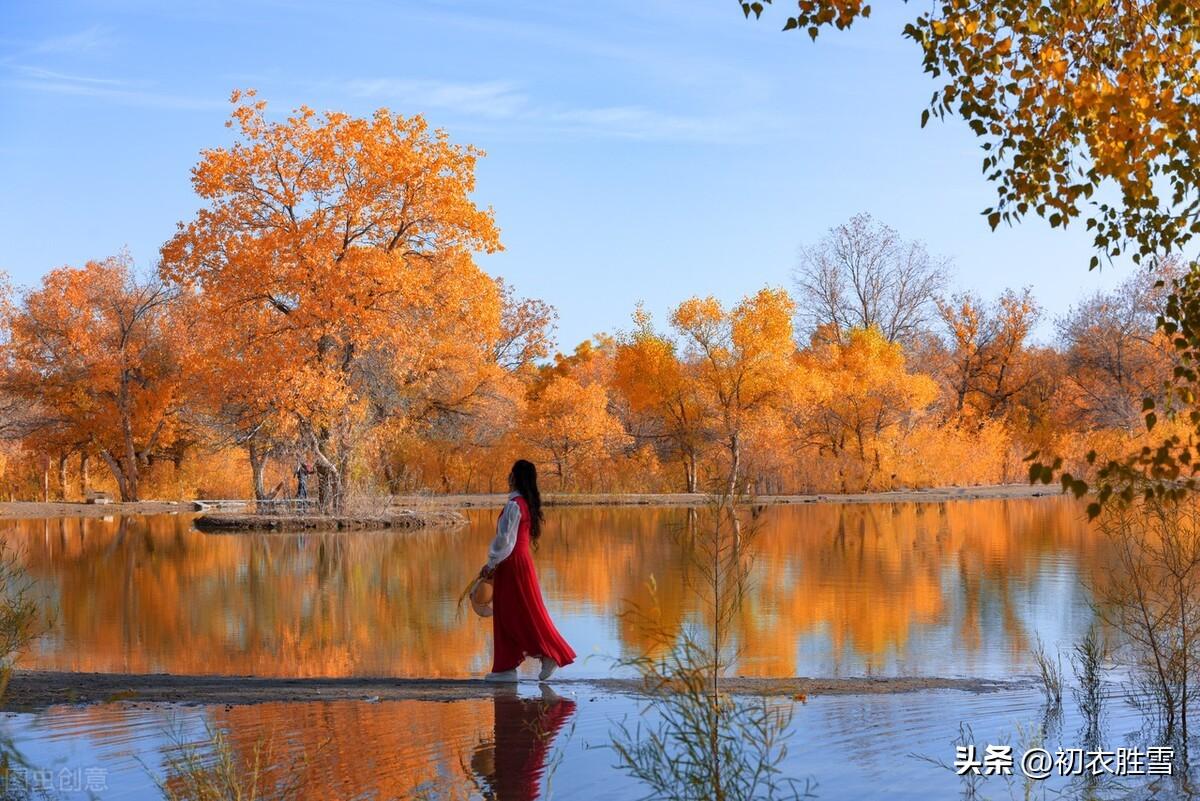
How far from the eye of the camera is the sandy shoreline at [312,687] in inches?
371

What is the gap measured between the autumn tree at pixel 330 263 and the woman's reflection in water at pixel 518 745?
69.9 feet

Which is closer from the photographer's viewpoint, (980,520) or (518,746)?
(518,746)

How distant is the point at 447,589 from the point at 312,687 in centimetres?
743

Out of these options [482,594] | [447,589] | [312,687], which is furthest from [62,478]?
[482,594]

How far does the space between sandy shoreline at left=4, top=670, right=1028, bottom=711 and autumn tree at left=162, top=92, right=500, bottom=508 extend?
2000 cm

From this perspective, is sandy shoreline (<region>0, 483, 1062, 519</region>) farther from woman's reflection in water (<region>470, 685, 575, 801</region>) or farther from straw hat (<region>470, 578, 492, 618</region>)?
woman's reflection in water (<region>470, 685, 575, 801</region>)

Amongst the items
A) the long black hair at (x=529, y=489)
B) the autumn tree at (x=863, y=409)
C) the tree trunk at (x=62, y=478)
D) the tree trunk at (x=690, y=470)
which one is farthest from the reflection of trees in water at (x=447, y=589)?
the tree trunk at (x=690, y=470)

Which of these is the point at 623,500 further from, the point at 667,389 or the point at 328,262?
the point at 328,262

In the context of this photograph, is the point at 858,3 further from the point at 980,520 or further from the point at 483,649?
the point at 980,520

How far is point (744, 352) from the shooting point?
44.4 m

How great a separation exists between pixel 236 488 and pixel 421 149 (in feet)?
58.3

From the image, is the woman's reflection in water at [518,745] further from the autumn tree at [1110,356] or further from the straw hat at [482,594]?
the autumn tree at [1110,356]

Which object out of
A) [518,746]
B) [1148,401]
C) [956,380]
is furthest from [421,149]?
[956,380]

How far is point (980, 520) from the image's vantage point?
103 ft
